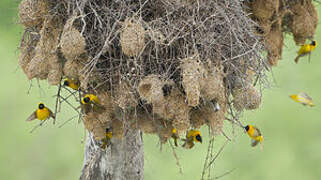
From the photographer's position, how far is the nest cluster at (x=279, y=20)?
2174 millimetres

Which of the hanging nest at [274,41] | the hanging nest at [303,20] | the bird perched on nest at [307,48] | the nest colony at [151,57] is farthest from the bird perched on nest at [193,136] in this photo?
the bird perched on nest at [307,48]

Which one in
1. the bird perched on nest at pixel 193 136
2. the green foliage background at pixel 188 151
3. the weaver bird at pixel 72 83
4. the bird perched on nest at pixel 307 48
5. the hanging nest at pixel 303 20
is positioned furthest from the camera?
the green foliage background at pixel 188 151

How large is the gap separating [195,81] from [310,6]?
94 centimetres

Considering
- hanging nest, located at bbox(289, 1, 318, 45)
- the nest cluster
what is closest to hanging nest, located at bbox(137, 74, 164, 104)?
the nest cluster

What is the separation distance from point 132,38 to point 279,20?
2.83ft

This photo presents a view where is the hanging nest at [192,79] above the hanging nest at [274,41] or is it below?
below

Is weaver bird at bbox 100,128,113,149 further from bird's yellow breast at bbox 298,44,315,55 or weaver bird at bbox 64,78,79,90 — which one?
bird's yellow breast at bbox 298,44,315,55

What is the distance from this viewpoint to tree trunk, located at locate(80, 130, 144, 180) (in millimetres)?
2209

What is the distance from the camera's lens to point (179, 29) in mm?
1685

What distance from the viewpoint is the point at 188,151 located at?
4059mm

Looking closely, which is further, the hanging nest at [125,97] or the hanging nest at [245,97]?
the hanging nest at [245,97]

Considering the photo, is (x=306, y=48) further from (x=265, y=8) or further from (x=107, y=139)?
(x=107, y=139)

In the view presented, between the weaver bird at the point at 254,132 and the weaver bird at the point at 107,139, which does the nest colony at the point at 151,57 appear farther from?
the weaver bird at the point at 254,132

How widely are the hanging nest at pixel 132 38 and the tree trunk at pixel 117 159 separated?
0.63 meters
